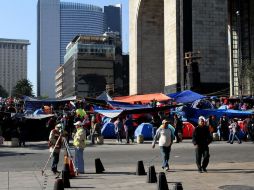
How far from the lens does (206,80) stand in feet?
147

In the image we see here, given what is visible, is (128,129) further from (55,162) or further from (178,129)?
(55,162)

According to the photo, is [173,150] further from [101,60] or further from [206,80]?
[101,60]

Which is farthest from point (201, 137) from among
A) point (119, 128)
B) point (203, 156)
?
point (119, 128)

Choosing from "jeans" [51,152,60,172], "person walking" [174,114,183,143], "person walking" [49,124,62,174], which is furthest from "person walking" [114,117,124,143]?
"jeans" [51,152,60,172]

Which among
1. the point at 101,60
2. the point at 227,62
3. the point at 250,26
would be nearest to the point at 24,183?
the point at 227,62

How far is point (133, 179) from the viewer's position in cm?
1316

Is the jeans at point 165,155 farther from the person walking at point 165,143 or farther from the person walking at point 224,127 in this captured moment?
the person walking at point 224,127

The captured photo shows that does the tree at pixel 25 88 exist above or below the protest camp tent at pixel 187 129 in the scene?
above

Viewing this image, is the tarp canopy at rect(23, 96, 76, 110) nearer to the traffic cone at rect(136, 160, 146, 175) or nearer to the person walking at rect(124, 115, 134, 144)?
the person walking at rect(124, 115, 134, 144)

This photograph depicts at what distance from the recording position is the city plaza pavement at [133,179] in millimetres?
11953

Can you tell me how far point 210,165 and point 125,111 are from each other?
12.6 metres

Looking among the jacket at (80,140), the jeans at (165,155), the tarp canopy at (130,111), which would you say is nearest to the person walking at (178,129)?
the tarp canopy at (130,111)

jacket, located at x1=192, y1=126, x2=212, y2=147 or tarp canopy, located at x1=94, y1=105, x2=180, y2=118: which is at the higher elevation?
tarp canopy, located at x1=94, y1=105, x2=180, y2=118

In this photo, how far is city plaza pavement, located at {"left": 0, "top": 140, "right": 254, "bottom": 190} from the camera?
471 inches
